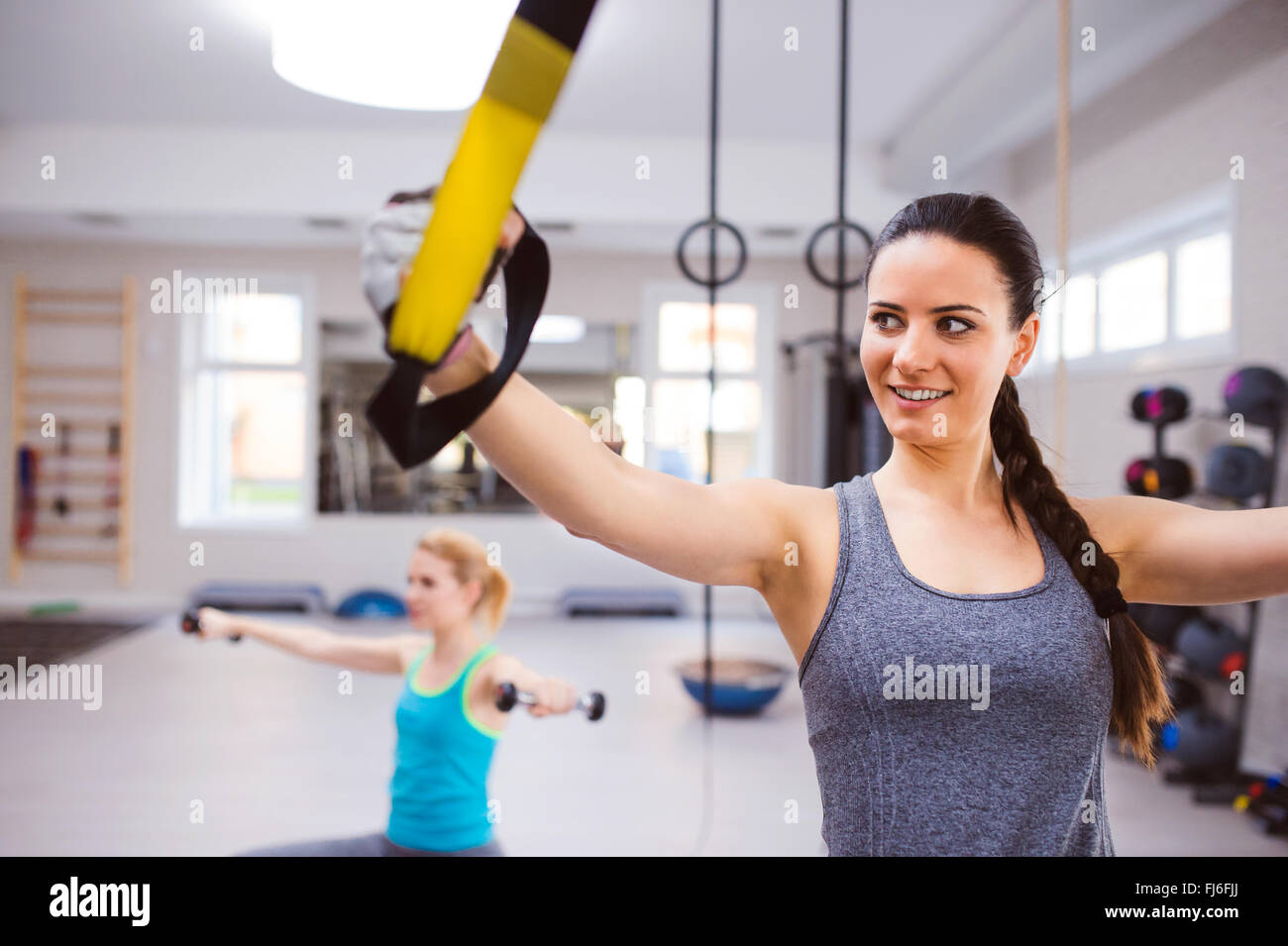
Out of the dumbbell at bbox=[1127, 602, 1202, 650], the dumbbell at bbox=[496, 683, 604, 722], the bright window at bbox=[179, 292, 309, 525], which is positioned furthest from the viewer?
the bright window at bbox=[179, 292, 309, 525]

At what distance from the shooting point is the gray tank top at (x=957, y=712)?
0.75m

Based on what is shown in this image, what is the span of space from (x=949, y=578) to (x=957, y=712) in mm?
117

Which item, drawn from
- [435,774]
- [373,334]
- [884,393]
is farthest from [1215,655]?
[373,334]

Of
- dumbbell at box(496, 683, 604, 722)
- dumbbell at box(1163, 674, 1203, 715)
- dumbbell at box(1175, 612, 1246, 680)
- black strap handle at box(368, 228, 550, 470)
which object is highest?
black strap handle at box(368, 228, 550, 470)

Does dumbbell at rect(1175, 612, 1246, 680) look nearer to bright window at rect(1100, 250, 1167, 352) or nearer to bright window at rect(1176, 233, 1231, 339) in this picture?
bright window at rect(1176, 233, 1231, 339)

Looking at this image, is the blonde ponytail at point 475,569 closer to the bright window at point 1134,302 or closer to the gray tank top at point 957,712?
the gray tank top at point 957,712

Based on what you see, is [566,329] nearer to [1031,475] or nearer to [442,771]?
[442,771]

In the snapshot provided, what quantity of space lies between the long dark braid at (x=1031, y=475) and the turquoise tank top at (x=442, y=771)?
1364 millimetres

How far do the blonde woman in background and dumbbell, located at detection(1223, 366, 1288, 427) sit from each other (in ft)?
9.26

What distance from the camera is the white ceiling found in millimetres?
3957

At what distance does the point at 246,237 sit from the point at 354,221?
135 centimetres

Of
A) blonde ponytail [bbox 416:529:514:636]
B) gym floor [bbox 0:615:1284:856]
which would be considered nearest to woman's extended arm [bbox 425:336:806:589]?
blonde ponytail [bbox 416:529:514:636]
